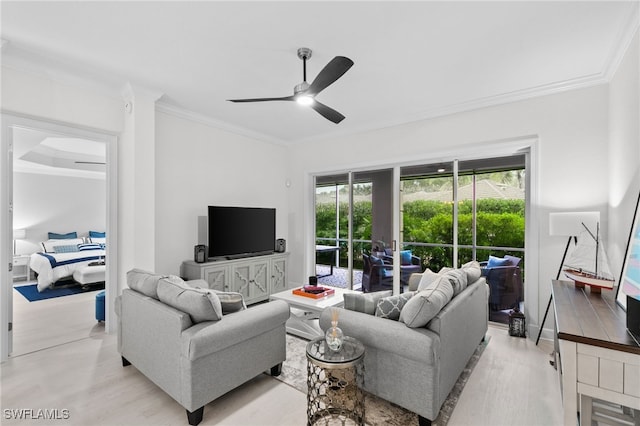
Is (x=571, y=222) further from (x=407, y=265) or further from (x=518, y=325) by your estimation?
(x=407, y=265)

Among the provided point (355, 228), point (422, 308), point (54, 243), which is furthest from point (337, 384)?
point (54, 243)

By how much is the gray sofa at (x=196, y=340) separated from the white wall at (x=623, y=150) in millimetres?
2836

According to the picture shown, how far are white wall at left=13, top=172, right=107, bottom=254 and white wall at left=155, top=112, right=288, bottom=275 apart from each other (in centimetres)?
473

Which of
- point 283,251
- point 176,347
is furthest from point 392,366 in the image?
point 283,251

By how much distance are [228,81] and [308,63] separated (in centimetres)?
93

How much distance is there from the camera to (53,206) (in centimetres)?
666

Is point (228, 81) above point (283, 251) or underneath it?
above

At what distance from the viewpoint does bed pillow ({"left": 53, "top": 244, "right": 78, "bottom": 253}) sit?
6.22 metres

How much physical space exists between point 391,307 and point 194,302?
1.33 m

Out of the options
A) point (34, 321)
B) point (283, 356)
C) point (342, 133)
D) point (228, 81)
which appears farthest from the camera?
point (342, 133)

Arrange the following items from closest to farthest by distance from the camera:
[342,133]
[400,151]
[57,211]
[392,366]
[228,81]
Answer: [392,366]
[228,81]
[400,151]
[342,133]
[57,211]

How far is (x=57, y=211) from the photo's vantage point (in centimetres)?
671

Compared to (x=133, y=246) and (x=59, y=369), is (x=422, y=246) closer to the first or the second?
(x=133, y=246)

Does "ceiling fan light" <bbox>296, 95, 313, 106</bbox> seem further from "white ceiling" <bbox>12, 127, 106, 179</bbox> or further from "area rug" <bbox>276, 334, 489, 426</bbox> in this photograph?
"white ceiling" <bbox>12, 127, 106, 179</bbox>
